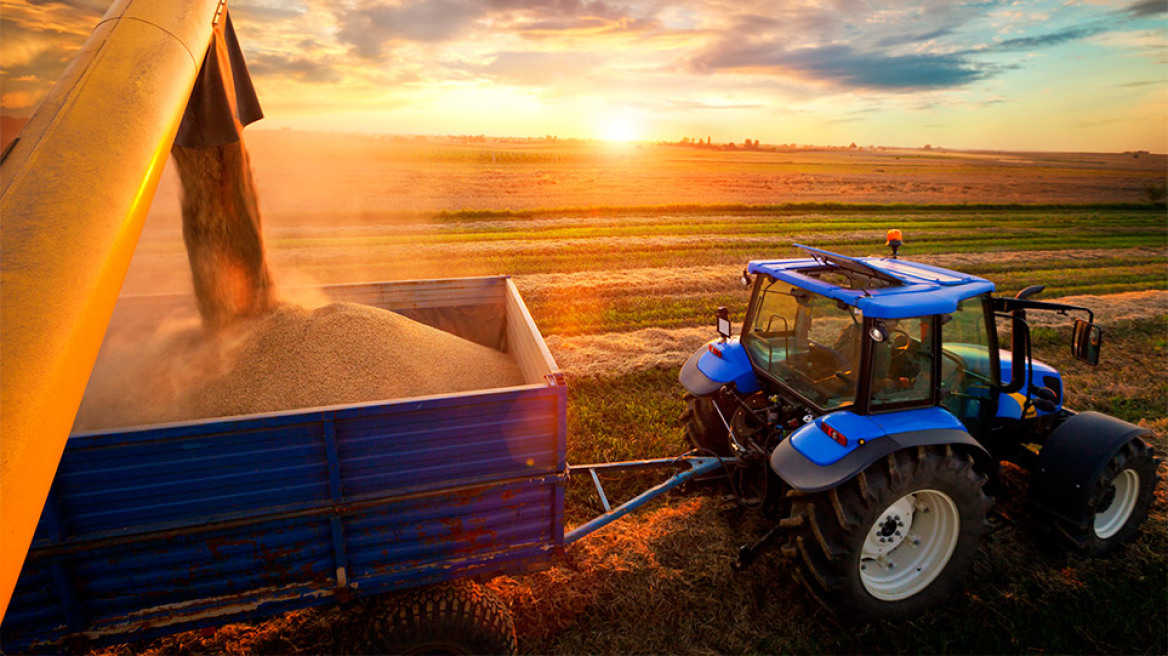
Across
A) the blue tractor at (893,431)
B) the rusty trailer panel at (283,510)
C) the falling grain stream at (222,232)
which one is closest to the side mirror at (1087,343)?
the blue tractor at (893,431)

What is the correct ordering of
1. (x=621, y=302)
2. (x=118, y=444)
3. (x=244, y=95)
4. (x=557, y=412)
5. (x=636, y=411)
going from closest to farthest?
(x=118, y=444), (x=557, y=412), (x=244, y=95), (x=636, y=411), (x=621, y=302)

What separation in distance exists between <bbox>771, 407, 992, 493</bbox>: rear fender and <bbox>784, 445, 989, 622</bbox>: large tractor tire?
0.10 m

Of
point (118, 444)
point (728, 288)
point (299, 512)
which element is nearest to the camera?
point (118, 444)

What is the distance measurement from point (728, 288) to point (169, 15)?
419 inches

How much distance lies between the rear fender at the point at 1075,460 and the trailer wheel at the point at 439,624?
12.7 feet

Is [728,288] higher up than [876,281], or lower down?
lower down

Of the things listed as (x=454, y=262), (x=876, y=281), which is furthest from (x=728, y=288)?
(x=876, y=281)

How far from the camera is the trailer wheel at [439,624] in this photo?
10.0 feet

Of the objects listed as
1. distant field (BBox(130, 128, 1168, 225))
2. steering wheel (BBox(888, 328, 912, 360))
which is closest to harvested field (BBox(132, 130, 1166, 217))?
distant field (BBox(130, 128, 1168, 225))

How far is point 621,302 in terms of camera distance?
36.8 feet

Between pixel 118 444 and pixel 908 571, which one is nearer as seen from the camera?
pixel 118 444

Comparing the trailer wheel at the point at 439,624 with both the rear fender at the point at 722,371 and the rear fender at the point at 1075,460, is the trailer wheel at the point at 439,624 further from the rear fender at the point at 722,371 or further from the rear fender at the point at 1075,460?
the rear fender at the point at 1075,460

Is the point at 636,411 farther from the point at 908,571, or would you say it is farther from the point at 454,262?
the point at 454,262

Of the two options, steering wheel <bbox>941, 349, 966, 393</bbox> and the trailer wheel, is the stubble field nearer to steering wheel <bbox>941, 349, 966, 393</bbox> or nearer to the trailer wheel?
the trailer wheel
